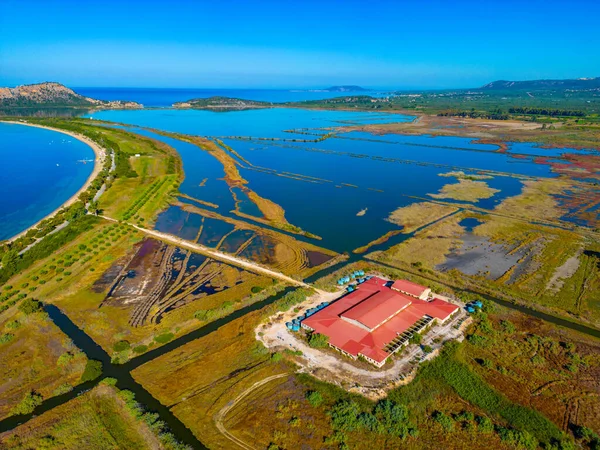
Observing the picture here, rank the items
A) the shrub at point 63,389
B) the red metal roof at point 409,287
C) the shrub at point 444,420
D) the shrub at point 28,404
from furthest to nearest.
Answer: the red metal roof at point 409,287
the shrub at point 63,389
the shrub at point 28,404
the shrub at point 444,420

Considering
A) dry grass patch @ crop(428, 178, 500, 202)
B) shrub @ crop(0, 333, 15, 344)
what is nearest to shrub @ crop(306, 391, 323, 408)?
shrub @ crop(0, 333, 15, 344)

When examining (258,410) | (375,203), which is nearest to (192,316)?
(258,410)

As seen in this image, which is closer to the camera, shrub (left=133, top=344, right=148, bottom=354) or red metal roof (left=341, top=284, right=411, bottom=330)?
shrub (left=133, top=344, right=148, bottom=354)

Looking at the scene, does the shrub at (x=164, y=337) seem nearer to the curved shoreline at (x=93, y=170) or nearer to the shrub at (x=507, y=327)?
the shrub at (x=507, y=327)

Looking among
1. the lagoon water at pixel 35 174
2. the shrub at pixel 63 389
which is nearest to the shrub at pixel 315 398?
the shrub at pixel 63 389

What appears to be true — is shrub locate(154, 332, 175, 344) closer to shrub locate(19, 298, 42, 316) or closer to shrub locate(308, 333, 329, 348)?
shrub locate(308, 333, 329, 348)

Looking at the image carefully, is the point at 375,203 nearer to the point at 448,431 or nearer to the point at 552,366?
the point at 552,366

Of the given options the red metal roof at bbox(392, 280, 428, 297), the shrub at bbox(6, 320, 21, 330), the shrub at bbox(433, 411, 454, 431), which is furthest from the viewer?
the red metal roof at bbox(392, 280, 428, 297)
